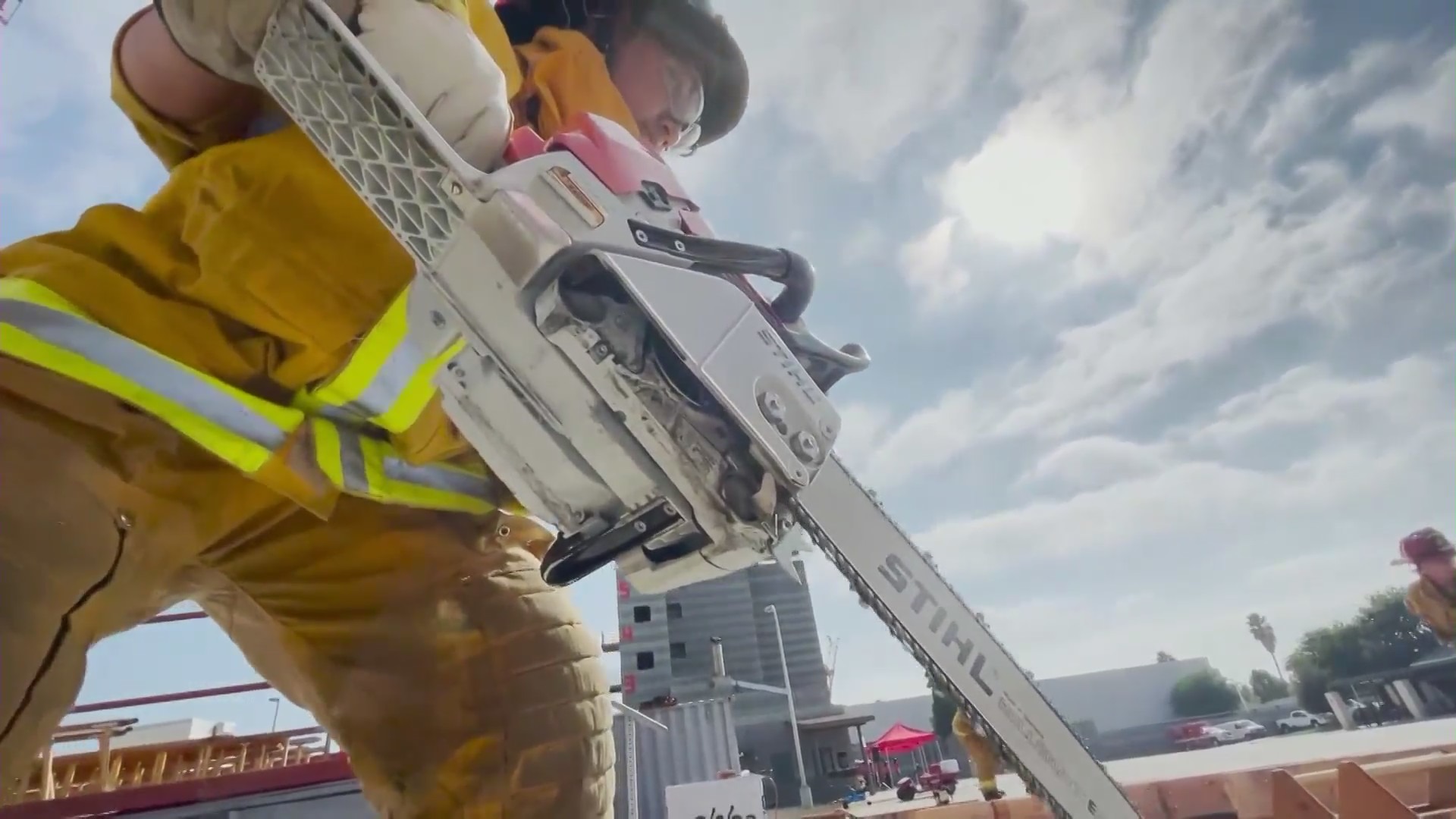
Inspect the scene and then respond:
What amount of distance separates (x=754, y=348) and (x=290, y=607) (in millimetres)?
989

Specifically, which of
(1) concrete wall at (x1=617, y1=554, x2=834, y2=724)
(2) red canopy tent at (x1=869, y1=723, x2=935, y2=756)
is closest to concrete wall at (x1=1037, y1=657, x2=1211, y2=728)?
(1) concrete wall at (x1=617, y1=554, x2=834, y2=724)

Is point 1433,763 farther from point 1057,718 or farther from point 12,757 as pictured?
point 12,757

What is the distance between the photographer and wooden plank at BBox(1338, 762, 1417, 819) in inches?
65.7

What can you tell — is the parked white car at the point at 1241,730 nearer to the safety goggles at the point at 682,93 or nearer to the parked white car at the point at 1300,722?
the parked white car at the point at 1300,722

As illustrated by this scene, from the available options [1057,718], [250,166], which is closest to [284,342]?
[250,166]

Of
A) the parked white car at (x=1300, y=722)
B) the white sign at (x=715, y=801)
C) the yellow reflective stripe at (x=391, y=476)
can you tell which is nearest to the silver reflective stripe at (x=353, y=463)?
the yellow reflective stripe at (x=391, y=476)

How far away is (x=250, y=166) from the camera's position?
3.32ft

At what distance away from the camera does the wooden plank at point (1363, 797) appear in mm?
1668

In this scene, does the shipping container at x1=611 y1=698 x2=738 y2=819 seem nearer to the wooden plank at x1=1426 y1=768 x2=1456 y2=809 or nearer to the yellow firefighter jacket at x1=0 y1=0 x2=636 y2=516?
the wooden plank at x1=1426 y1=768 x2=1456 y2=809

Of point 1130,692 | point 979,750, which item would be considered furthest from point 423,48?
point 1130,692

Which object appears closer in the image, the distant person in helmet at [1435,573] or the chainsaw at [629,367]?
the chainsaw at [629,367]

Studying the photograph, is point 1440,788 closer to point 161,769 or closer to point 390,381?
point 390,381

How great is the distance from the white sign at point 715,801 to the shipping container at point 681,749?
66.9 inches

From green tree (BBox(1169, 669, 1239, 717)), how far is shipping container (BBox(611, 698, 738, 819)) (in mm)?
26262
